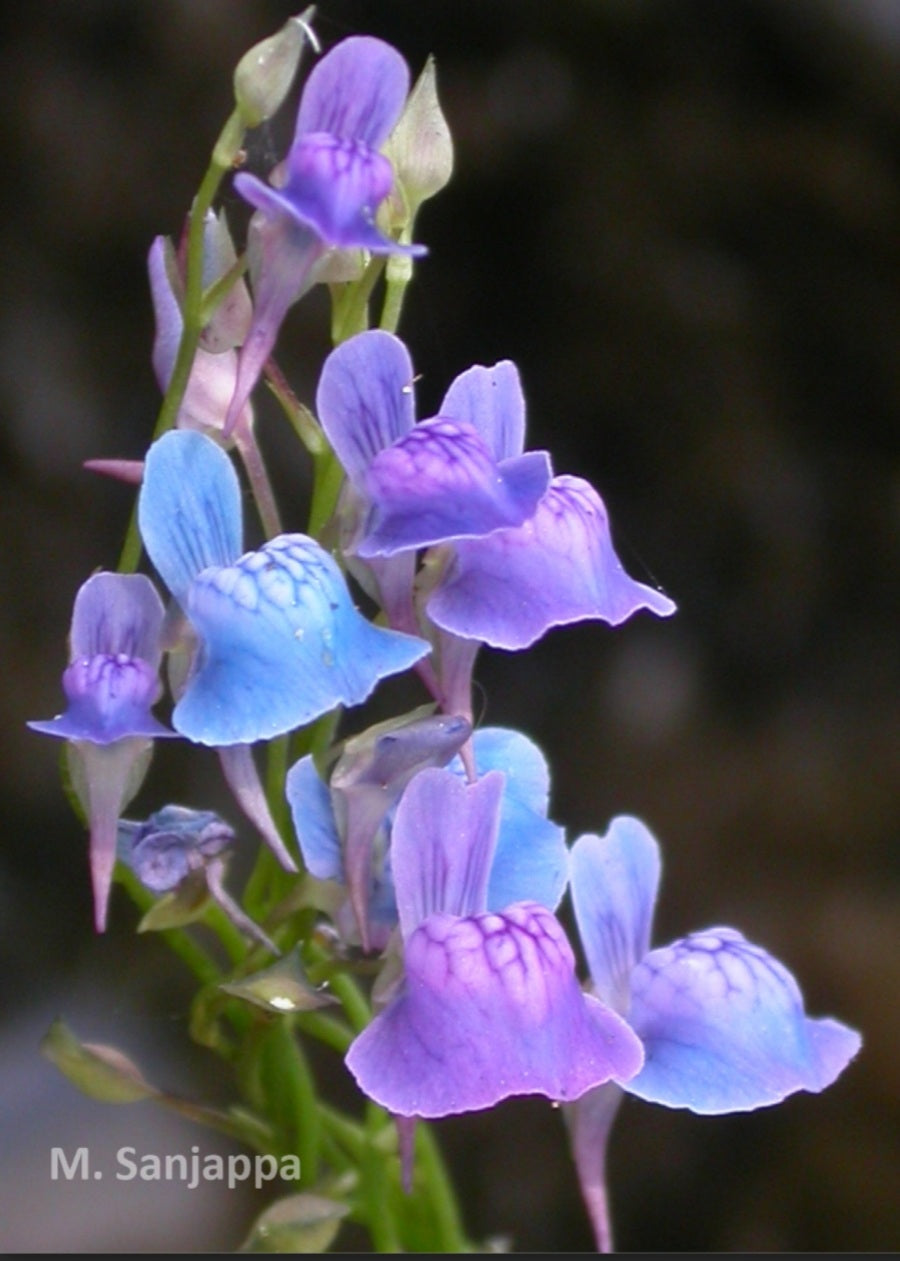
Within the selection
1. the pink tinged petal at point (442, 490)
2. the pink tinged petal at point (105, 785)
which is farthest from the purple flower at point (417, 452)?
the pink tinged petal at point (105, 785)

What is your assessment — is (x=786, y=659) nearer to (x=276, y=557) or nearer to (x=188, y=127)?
(x=188, y=127)

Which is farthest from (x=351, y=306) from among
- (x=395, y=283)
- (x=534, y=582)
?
(x=534, y=582)

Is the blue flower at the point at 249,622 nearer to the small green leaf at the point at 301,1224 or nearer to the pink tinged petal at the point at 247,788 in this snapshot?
the pink tinged petal at the point at 247,788

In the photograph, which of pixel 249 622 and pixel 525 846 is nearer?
pixel 249 622

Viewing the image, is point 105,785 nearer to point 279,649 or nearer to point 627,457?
point 279,649

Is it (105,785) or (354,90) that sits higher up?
(354,90)

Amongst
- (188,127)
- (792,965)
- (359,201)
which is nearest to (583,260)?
(188,127)
